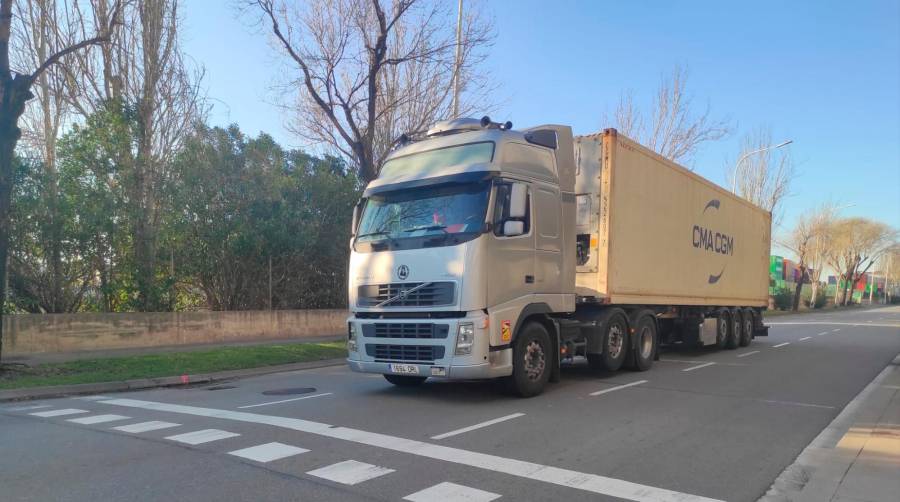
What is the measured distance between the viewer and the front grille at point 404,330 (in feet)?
26.6

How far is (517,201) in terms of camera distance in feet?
26.8

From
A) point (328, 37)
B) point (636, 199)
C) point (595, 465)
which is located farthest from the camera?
point (328, 37)

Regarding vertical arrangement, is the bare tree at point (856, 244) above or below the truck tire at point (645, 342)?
above

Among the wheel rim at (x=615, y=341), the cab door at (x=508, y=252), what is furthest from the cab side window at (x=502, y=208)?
the wheel rim at (x=615, y=341)

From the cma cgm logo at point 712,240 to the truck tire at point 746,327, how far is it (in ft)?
8.27

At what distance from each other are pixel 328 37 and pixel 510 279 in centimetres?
1174

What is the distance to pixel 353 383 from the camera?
10977 millimetres

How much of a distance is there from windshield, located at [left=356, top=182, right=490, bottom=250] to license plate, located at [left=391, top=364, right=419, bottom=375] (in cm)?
166

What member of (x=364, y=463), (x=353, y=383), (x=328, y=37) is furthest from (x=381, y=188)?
(x=328, y=37)

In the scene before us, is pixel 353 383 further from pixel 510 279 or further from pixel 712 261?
pixel 712 261

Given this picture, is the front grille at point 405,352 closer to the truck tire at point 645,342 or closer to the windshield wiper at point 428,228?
the windshield wiper at point 428,228

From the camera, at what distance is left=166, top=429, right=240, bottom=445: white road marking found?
6.53 metres

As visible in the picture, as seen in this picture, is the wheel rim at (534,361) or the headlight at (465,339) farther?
the wheel rim at (534,361)

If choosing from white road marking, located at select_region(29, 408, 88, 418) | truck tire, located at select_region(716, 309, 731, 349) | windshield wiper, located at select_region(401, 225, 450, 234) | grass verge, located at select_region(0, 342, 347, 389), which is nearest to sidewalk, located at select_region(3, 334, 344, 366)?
grass verge, located at select_region(0, 342, 347, 389)
